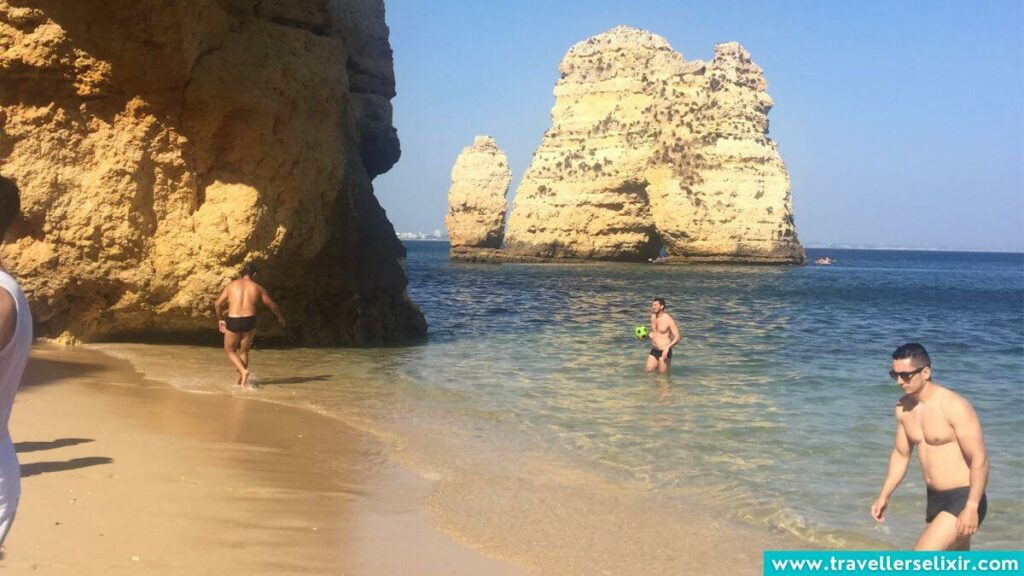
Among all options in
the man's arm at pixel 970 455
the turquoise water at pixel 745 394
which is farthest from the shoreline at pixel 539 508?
the man's arm at pixel 970 455

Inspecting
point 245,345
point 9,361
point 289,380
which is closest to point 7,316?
point 9,361

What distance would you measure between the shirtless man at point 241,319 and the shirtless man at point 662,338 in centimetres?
564

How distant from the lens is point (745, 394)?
12.1 metres

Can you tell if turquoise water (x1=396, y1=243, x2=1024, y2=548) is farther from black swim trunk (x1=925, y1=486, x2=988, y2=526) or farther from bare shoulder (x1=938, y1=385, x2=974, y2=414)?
bare shoulder (x1=938, y1=385, x2=974, y2=414)

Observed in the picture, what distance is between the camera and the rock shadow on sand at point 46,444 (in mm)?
6398

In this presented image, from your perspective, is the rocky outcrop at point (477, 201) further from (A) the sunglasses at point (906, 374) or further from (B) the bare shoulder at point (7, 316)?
(B) the bare shoulder at point (7, 316)

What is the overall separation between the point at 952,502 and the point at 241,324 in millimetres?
7833

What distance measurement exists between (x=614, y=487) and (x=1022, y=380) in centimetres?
1037

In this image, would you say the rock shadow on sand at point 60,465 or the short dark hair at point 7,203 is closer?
the short dark hair at point 7,203

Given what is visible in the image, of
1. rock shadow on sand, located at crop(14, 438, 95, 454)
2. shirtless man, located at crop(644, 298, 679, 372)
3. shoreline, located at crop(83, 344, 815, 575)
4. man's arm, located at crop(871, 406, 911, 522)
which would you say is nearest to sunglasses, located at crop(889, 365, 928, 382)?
man's arm, located at crop(871, 406, 911, 522)

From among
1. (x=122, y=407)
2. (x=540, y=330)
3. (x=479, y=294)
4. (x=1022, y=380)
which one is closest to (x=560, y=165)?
(x=479, y=294)

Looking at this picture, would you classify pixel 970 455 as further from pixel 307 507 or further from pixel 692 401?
pixel 692 401

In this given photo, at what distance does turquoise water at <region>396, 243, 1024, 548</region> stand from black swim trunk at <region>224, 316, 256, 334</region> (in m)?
2.49

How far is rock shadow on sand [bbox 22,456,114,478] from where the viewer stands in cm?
576
